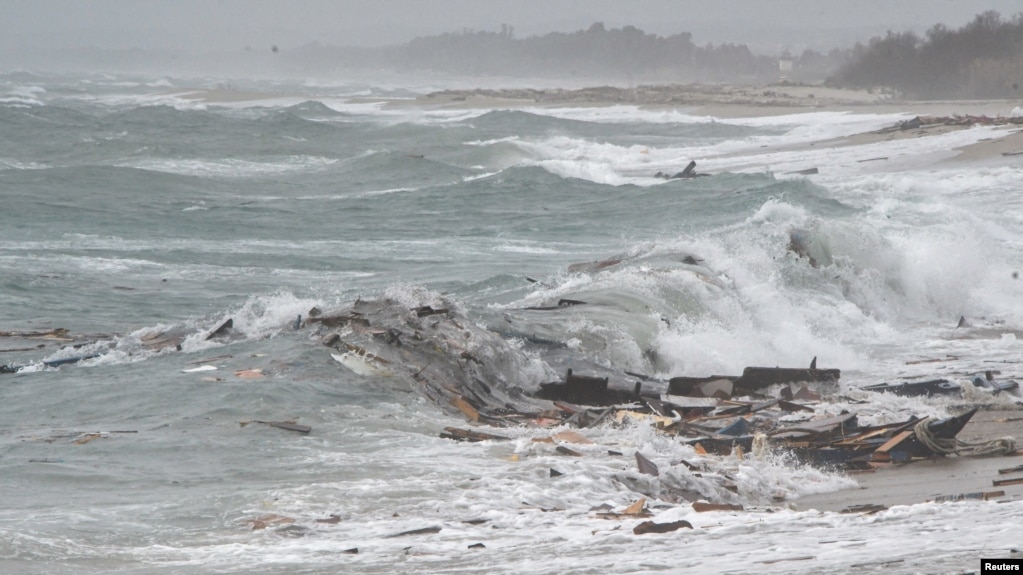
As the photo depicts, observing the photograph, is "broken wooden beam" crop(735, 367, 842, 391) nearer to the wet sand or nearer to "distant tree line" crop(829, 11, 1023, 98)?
the wet sand

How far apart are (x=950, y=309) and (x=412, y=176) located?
72.9 ft

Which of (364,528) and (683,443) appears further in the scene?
(683,443)

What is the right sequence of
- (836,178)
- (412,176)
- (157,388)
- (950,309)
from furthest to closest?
(412,176)
(836,178)
(950,309)
(157,388)

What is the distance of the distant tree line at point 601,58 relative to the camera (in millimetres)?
132375

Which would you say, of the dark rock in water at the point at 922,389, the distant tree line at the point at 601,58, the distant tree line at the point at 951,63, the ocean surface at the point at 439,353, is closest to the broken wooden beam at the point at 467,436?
the ocean surface at the point at 439,353

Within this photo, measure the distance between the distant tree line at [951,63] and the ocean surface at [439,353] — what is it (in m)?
27.2

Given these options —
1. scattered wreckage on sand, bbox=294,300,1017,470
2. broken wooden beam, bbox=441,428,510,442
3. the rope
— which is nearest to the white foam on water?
scattered wreckage on sand, bbox=294,300,1017,470

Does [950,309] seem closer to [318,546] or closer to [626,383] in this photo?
[626,383]

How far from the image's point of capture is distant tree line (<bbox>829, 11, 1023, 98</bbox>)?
6316 centimetres

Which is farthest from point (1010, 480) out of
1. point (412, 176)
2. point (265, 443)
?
point (412, 176)

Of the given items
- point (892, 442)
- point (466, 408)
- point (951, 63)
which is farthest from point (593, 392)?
point (951, 63)

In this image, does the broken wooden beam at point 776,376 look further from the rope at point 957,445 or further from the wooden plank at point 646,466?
the wooden plank at point 646,466

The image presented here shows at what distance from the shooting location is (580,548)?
616cm

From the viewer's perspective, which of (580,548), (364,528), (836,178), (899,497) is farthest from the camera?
(836,178)
